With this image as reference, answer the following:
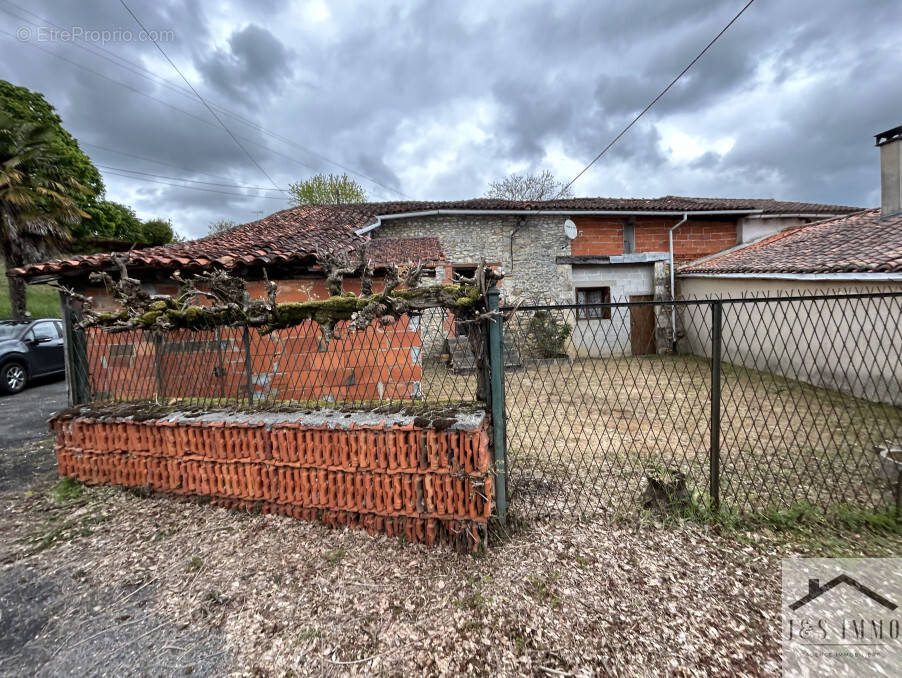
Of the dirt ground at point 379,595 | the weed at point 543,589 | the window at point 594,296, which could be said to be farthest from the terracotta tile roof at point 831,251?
the weed at point 543,589

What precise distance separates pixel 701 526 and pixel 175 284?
6779mm

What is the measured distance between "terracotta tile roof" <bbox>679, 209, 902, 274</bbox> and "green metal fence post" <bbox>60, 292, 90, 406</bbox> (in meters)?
9.36

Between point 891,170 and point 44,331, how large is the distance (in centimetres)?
1726

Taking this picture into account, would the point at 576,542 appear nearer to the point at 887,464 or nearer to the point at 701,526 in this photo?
the point at 701,526

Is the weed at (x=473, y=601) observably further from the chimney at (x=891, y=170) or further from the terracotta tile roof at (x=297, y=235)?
the chimney at (x=891, y=170)

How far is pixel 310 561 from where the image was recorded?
2221 mm

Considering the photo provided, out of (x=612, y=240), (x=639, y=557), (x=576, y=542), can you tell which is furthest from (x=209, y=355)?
(x=612, y=240)

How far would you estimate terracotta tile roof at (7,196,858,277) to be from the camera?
15.1ft

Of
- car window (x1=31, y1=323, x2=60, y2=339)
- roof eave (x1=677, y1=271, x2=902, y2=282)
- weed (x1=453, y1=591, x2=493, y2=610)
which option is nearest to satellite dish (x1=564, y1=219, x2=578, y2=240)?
roof eave (x1=677, y1=271, x2=902, y2=282)

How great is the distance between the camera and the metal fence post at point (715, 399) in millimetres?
2348

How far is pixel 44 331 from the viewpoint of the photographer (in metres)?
7.58

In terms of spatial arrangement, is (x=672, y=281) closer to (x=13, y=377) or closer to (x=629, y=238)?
(x=629, y=238)

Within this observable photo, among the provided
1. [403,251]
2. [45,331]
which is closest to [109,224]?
[45,331]

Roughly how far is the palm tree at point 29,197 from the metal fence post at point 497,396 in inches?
542
